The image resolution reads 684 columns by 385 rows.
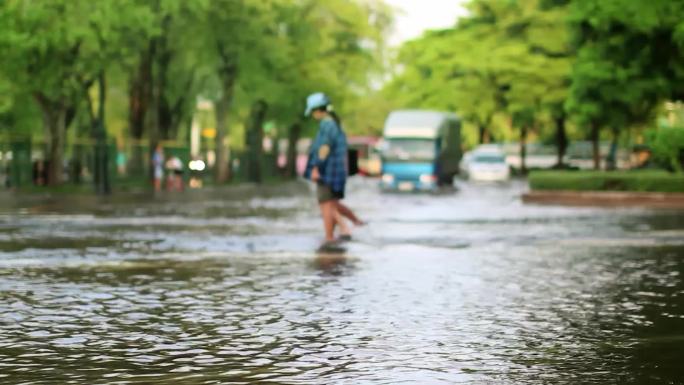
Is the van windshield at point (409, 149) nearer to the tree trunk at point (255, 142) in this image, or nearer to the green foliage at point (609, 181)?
the green foliage at point (609, 181)

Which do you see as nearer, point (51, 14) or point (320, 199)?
point (320, 199)

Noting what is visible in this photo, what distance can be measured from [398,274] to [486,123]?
245 ft

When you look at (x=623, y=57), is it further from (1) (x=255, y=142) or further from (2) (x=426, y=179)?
(1) (x=255, y=142)

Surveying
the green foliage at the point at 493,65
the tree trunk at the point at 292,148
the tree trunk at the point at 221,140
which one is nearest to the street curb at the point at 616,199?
the green foliage at the point at 493,65

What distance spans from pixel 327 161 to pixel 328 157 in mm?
57

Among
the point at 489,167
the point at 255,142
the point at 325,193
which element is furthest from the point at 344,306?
the point at 489,167

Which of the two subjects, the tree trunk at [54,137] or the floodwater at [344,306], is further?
the tree trunk at [54,137]

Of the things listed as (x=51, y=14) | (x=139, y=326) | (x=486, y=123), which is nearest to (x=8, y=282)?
(x=139, y=326)

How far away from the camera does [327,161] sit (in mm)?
19562

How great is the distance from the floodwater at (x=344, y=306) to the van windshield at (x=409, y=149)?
2842cm

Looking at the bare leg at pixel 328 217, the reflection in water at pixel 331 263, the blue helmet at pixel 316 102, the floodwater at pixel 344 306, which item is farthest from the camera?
the bare leg at pixel 328 217

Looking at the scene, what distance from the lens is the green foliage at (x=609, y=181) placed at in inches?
1412

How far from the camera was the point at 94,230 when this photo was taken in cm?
2402

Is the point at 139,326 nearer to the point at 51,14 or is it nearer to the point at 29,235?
the point at 29,235
